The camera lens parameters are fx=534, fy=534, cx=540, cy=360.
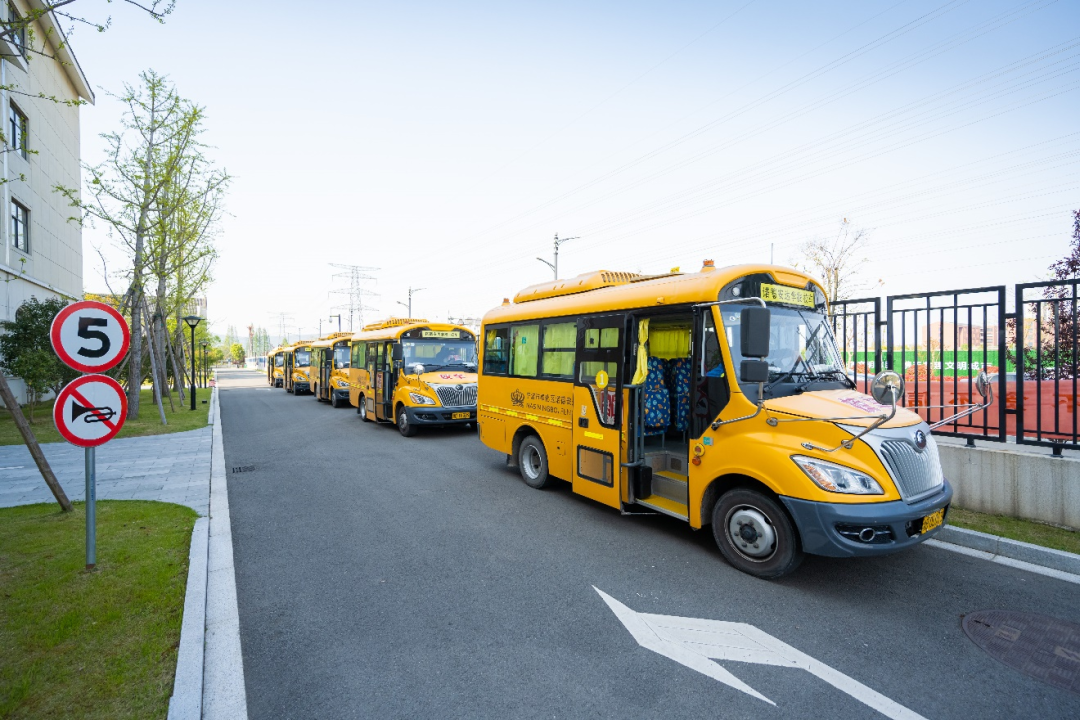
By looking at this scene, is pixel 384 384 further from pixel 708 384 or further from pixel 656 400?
pixel 708 384

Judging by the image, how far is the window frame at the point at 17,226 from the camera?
1772 cm

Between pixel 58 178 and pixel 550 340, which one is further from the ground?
pixel 58 178

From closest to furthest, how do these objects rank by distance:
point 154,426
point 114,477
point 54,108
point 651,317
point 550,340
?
point 651,317 < point 550,340 < point 114,477 < point 154,426 < point 54,108

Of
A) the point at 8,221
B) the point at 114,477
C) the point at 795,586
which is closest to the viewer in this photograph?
the point at 795,586

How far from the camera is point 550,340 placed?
7.50 metres

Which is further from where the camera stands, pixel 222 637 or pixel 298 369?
pixel 298 369

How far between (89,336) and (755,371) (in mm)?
5580

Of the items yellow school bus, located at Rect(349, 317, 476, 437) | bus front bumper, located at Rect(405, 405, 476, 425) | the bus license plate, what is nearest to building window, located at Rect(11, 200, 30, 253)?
yellow school bus, located at Rect(349, 317, 476, 437)

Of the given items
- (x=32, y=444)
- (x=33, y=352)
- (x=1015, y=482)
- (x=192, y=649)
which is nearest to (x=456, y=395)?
(x=32, y=444)

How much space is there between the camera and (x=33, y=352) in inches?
547

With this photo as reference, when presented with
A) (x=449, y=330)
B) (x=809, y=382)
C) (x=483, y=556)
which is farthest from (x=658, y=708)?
(x=449, y=330)

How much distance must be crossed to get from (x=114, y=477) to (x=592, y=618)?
26.0ft

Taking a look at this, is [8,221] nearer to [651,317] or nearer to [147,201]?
[147,201]

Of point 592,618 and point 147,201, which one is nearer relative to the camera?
point 592,618
